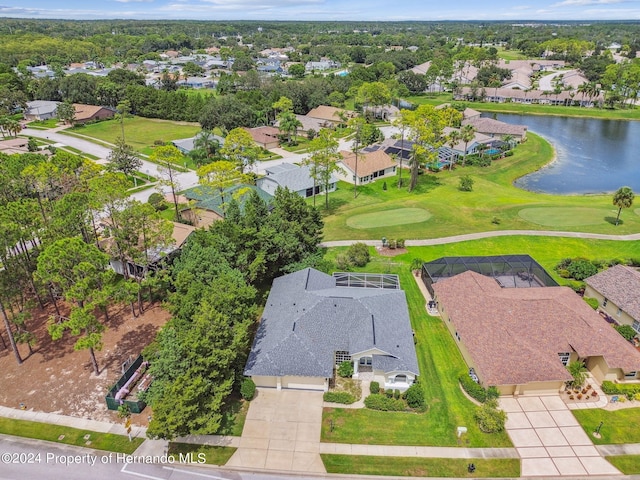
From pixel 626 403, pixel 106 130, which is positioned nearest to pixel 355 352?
pixel 626 403

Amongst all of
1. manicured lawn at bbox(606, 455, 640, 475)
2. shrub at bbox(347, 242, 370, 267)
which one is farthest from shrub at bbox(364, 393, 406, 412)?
shrub at bbox(347, 242, 370, 267)

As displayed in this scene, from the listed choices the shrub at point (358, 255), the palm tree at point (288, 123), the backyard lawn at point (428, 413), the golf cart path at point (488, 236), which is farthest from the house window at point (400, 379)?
the palm tree at point (288, 123)

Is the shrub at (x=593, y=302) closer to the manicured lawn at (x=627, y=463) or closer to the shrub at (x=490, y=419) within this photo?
the manicured lawn at (x=627, y=463)

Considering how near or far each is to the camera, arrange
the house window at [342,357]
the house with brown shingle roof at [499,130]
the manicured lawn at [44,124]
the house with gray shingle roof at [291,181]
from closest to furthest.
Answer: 1. the house window at [342,357]
2. the house with gray shingle roof at [291,181]
3. the house with brown shingle roof at [499,130]
4. the manicured lawn at [44,124]

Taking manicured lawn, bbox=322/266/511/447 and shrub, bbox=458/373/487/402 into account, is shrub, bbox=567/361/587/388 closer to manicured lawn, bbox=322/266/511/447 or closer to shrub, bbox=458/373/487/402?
shrub, bbox=458/373/487/402

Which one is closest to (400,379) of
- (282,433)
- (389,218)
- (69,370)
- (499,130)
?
(282,433)

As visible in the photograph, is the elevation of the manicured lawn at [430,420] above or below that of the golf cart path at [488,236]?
below

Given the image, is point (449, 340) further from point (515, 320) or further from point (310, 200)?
point (310, 200)

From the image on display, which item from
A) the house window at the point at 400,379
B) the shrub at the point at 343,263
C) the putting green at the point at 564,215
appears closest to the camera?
the house window at the point at 400,379
